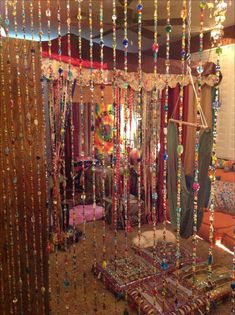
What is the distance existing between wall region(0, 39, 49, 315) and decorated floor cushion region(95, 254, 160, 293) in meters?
0.91

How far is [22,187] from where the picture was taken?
1726mm

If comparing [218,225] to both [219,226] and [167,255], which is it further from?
[167,255]

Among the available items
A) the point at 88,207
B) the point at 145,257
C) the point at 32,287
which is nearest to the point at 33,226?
the point at 32,287

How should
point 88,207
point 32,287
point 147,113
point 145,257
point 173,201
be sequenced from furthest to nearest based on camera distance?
point 88,207, point 147,113, point 173,201, point 145,257, point 32,287

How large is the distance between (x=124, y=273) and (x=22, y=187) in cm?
154

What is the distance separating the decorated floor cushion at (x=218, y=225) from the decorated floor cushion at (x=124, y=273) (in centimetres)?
108

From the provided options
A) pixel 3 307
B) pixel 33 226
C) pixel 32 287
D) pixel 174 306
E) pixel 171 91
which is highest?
pixel 171 91

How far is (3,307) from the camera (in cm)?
184

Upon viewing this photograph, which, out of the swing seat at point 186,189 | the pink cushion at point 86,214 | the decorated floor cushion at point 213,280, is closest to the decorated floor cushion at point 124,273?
the decorated floor cushion at point 213,280

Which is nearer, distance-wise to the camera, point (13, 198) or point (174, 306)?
point (13, 198)

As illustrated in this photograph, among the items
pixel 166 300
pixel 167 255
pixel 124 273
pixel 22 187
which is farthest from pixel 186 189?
pixel 22 187

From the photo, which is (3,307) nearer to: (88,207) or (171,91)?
(88,207)

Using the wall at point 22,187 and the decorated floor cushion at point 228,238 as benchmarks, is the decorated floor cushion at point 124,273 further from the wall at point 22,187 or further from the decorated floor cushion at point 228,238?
the decorated floor cushion at point 228,238

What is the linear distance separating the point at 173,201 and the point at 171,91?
6.66 ft
